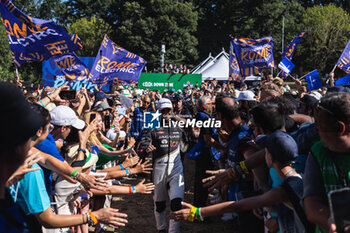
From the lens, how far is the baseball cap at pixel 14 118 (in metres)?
1.65

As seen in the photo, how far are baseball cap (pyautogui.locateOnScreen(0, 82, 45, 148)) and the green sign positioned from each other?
701 inches

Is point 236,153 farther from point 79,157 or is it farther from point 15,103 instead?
point 15,103

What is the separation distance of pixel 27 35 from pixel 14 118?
730 centimetres

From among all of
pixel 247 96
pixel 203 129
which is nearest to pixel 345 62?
pixel 247 96

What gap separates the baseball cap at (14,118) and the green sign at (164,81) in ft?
58.4

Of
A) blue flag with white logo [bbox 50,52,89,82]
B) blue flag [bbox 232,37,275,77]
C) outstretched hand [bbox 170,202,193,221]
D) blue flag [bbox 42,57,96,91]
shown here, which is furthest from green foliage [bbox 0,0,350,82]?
outstretched hand [bbox 170,202,193,221]

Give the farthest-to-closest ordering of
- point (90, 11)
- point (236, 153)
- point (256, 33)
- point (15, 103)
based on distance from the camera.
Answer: point (90, 11), point (256, 33), point (236, 153), point (15, 103)

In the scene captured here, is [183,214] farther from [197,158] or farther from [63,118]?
[197,158]

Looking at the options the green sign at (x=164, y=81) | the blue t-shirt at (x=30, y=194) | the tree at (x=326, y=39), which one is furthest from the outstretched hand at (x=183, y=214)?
the tree at (x=326, y=39)

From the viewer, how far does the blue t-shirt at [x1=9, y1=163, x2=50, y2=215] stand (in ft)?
7.16

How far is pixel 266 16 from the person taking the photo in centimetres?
5644

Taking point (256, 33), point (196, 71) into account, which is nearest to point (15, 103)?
point (196, 71)

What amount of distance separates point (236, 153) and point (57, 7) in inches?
2588

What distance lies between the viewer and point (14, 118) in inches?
65.7
